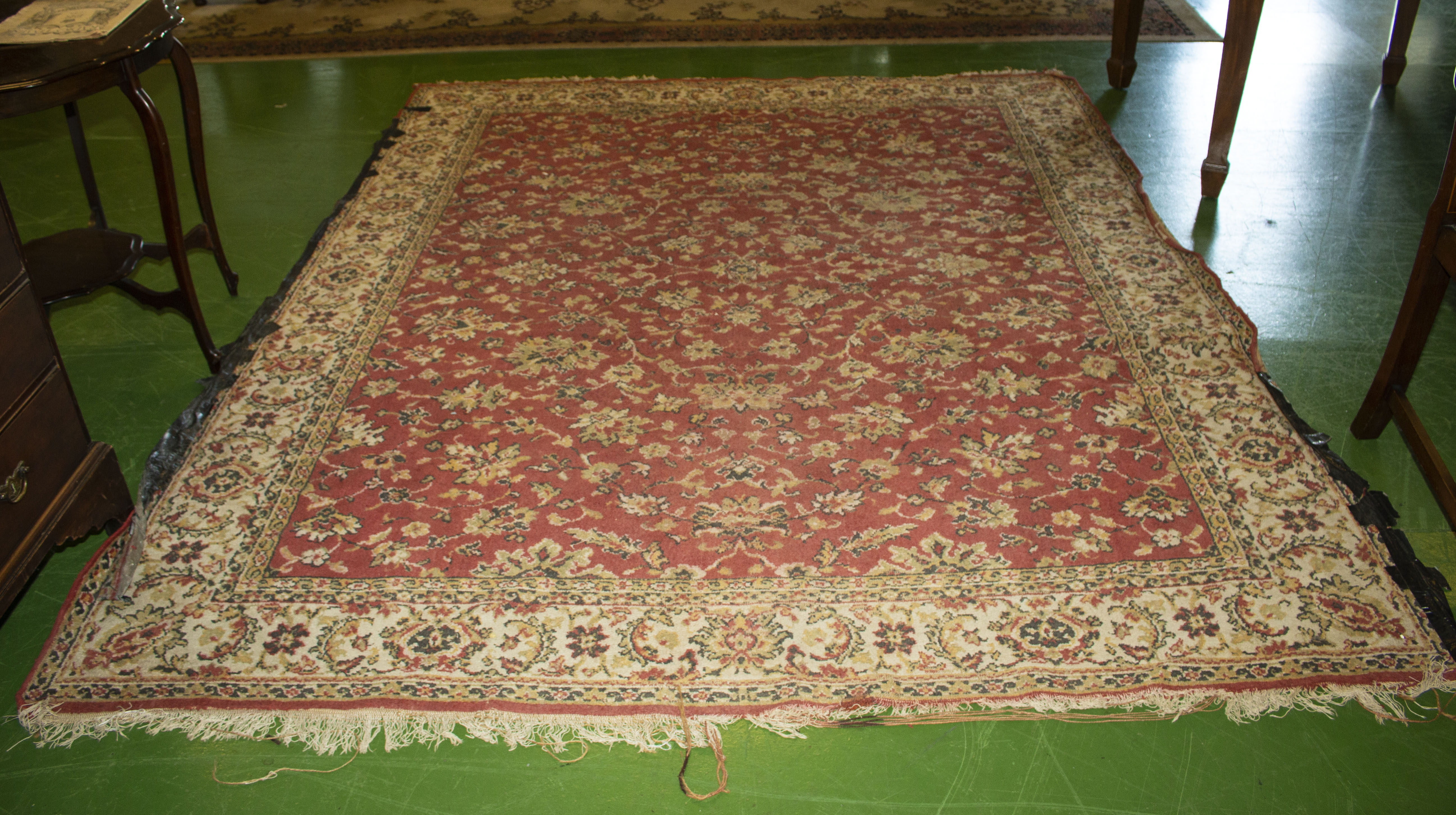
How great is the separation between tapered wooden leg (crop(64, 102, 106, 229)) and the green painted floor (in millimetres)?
211

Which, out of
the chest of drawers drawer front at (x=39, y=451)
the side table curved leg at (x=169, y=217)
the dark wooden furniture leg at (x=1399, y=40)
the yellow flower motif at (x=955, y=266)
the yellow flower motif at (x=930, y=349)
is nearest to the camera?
the chest of drawers drawer front at (x=39, y=451)

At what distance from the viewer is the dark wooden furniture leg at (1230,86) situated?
9.36ft

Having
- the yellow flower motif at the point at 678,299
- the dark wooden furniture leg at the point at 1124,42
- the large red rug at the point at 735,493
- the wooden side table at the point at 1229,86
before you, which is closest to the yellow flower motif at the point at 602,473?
the large red rug at the point at 735,493

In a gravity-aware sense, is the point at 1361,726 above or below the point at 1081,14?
below

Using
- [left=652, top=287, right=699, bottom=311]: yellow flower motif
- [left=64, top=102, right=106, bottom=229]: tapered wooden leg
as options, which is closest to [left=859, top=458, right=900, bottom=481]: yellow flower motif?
[left=652, top=287, right=699, bottom=311]: yellow flower motif

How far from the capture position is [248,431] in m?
2.25

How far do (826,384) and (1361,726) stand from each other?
1.22 metres

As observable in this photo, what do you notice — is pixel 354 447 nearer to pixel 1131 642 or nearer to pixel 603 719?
pixel 603 719

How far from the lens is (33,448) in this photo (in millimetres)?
1729

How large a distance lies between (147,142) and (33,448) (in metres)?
0.95

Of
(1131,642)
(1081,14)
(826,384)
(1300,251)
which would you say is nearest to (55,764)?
(826,384)

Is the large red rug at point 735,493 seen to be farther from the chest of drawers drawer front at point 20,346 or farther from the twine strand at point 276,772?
the chest of drawers drawer front at point 20,346

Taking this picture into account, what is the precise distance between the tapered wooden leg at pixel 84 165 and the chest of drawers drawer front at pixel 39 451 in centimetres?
98

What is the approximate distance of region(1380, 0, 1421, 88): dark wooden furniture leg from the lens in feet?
12.1
